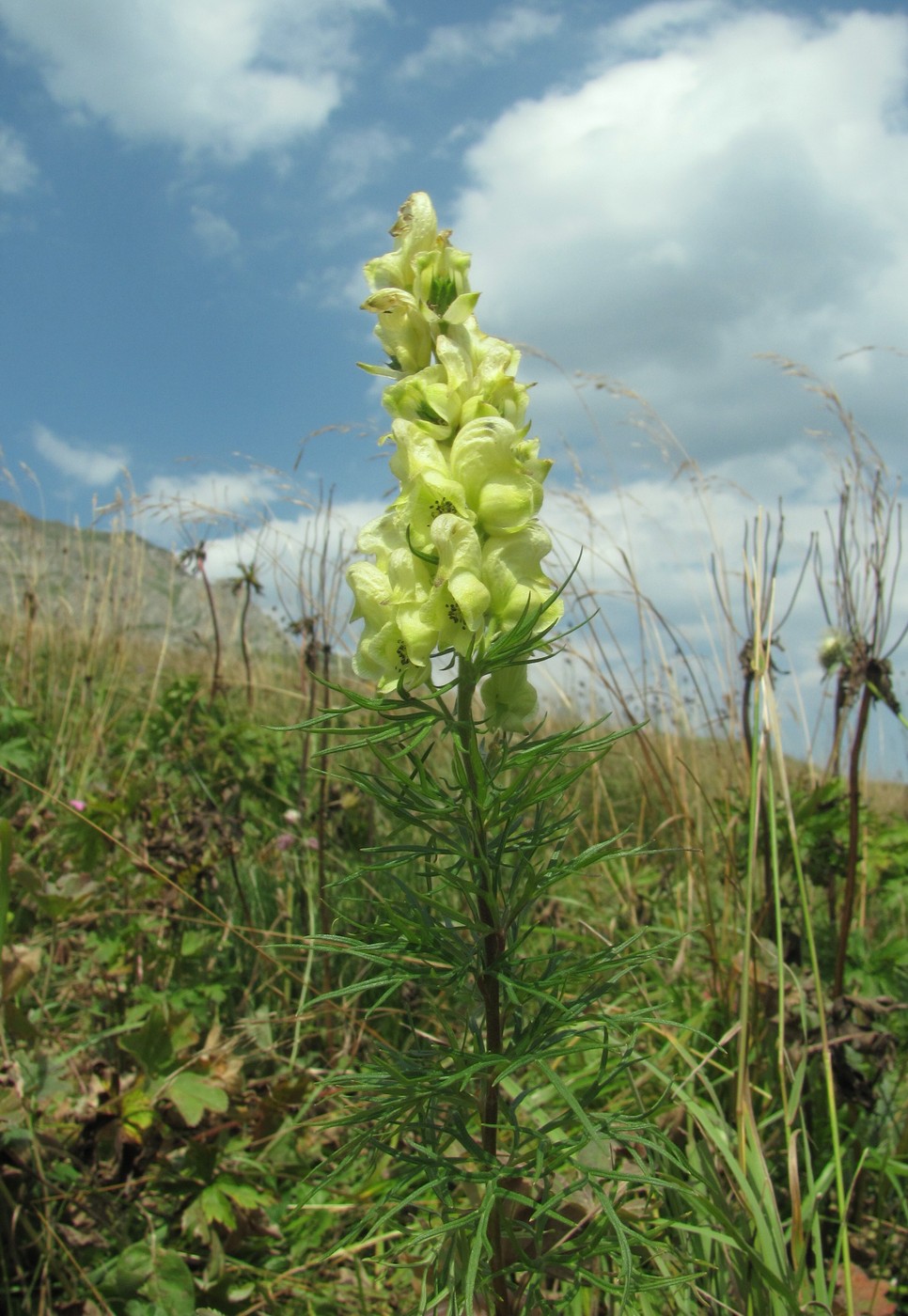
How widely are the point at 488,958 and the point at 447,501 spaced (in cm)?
58

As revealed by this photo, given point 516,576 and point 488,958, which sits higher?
point 516,576

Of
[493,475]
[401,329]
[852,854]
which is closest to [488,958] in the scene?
[493,475]

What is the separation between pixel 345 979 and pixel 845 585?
1954 millimetres

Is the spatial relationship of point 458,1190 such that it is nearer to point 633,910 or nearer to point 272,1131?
point 272,1131

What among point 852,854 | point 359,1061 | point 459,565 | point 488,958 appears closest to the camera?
point 459,565

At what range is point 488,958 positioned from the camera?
1173mm

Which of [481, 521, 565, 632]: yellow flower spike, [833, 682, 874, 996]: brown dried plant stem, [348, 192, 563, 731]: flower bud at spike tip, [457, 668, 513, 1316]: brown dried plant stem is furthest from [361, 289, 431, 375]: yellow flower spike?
[833, 682, 874, 996]: brown dried plant stem

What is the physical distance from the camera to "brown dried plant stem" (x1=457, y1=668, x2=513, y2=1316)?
3.66 feet

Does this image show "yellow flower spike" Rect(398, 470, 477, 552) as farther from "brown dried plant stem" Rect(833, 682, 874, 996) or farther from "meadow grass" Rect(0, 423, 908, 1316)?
"brown dried plant stem" Rect(833, 682, 874, 996)

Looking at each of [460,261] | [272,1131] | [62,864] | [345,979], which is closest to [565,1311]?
[272,1131]

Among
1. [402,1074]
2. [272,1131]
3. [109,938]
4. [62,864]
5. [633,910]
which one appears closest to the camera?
[402,1074]

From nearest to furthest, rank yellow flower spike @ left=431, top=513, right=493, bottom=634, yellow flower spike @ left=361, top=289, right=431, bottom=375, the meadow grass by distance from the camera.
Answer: yellow flower spike @ left=431, top=513, right=493, bottom=634 < yellow flower spike @ left=361, top=289, right=431, bottom=375 < the meadow grass

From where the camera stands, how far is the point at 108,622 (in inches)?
251

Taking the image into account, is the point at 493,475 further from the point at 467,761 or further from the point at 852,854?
the point at 852,854
